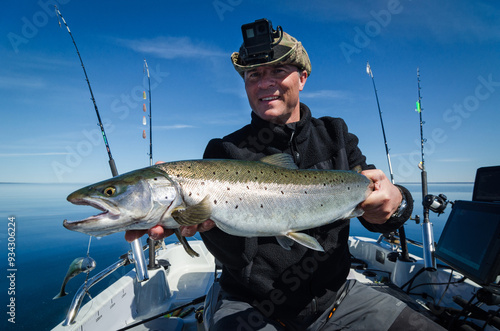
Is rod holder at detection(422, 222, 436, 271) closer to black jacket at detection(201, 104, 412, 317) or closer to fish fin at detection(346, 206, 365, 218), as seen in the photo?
black jacket at detection(201, 104, 412, 317)

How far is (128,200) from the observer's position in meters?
2.24

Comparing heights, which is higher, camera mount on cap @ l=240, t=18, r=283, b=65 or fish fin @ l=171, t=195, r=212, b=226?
camera mount on cap @ l=240, t=18, r=283, b=65

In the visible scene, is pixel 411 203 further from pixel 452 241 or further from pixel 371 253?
pixel 371 253

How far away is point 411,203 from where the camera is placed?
294cm

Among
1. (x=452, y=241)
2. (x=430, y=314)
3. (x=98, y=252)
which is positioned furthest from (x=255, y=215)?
(x=98, y=252)

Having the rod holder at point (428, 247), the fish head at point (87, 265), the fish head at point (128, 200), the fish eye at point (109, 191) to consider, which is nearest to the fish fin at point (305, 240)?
the fish head at point (128, 200)

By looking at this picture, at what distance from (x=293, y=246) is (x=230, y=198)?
1101 millimetres

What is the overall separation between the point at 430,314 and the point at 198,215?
3.97 metres

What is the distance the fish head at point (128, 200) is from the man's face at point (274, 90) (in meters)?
1.68

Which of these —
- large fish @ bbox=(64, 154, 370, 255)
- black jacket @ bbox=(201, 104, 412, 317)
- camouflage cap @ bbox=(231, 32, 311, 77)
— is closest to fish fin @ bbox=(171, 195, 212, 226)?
large fish @ bbox=(64, 154, 370, 255)

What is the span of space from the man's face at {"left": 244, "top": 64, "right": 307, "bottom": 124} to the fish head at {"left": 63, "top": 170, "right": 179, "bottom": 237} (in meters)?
1.68

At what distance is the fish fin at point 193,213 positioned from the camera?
7.25 feet

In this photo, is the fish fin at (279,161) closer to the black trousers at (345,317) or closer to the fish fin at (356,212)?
the fish fin at (356,212)

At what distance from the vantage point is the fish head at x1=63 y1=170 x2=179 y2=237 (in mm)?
2162
